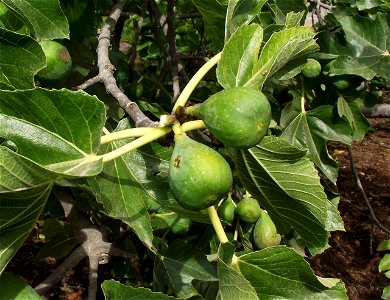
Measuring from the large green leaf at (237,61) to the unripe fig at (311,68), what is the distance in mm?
764

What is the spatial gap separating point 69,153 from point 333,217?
0.63 meters

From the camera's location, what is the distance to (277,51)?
0.92 metres

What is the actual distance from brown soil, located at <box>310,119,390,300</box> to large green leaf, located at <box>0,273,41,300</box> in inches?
115

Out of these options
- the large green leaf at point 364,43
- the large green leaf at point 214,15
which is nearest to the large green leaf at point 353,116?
the large green leaf at point 364,43

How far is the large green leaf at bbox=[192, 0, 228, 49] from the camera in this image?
129 cm

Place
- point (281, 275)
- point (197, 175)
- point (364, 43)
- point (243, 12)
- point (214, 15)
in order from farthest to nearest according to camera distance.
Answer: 1. point (364, 43)
2. point (214, 15)
3. point (243, 12)
4. point (281, 275)
5. point (197, 175)

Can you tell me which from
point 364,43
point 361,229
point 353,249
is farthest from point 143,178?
point 361,229

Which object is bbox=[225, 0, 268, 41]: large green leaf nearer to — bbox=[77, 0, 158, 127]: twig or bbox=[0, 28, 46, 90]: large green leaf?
bbox=[77, 0, 158, 127]: twig

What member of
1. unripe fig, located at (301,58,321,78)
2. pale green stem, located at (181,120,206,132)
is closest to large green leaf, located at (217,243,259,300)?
pale green stem, located at (181,120,206,132)

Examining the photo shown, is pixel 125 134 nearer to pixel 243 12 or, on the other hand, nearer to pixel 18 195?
pixel 18 195

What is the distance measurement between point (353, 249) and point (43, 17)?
3.54 m

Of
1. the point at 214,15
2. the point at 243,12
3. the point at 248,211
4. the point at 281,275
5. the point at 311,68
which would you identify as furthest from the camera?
the point at 311,68

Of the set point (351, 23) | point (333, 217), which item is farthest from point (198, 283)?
point (351, 23)

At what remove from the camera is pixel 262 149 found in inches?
39.1
